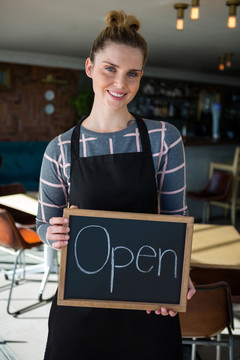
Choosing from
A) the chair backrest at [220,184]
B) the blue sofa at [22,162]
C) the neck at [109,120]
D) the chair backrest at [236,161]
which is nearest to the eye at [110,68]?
the neck at [109,120]

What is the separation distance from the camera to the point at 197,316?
204cm

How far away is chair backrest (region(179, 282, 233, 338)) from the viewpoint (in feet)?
6.49

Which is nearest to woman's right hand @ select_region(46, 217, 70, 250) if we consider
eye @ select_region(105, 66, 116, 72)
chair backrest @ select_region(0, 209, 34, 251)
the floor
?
eye @ select_region(105, 66, 116, 72)

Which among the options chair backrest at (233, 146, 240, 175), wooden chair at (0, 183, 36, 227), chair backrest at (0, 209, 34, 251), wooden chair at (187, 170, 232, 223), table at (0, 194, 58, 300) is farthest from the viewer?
chair backrest at (233, 146, 240, 175)

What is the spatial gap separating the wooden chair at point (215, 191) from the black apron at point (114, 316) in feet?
15.8

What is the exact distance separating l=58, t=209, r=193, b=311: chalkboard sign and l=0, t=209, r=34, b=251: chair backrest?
2.10 metres

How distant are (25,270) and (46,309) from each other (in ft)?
2.34

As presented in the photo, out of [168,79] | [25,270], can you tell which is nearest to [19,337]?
[25,270]

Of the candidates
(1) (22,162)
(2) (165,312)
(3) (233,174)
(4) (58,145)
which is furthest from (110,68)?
(1) (22,162)

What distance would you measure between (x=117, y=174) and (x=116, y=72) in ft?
1.06

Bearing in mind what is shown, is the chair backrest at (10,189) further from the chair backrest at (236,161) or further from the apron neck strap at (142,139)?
the chair backrest at (236,161)

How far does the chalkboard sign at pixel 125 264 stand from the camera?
1.17 metres

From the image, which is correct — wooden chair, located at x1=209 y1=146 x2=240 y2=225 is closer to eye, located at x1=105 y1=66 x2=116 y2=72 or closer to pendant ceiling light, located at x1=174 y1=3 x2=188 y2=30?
pendant ceiling light, located at x1=174 y1=3 x2=188 y2=30

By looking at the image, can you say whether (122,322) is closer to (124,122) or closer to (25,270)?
(124,122)
